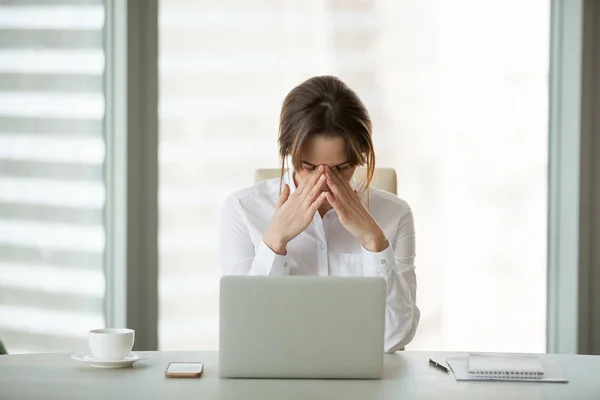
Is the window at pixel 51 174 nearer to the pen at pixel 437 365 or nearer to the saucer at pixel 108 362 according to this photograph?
the saucer at pixel 108 362

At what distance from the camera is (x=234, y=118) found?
3.21 m

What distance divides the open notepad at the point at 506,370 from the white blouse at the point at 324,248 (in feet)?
1.32

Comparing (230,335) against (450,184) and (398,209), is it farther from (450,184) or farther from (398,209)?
(450,184)

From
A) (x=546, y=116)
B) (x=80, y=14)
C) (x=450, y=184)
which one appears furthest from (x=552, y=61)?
(x=80, y=14)

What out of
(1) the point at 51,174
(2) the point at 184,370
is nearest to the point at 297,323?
(2) the point at 184,370

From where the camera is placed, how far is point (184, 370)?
1482 mm

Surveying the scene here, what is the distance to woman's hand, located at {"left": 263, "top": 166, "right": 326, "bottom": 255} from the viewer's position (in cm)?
192

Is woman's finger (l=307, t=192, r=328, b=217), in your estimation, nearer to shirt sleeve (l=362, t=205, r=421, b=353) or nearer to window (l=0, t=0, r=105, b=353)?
shirt sleeve (l=362, t=205, r=421, b=353)

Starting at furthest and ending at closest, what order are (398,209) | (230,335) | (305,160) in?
(398,209) → (305,160) → (230,335)

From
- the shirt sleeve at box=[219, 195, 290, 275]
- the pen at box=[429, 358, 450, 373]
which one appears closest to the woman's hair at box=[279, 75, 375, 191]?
the shirt sleeve at box=[219, 195, 290, 275]

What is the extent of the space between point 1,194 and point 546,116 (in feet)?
7.01

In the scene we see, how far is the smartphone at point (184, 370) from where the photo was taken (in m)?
1.45

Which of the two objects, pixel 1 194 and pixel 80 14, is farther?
pixel 80 14

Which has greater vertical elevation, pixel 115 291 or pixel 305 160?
pixel 305 160
